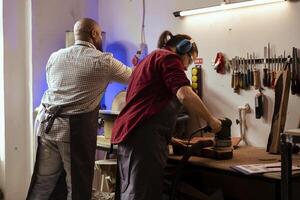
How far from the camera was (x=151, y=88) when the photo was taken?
198 centimetres

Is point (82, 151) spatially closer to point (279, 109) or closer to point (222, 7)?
point (279, 109)

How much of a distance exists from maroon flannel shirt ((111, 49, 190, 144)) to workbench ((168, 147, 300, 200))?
41 centimetres

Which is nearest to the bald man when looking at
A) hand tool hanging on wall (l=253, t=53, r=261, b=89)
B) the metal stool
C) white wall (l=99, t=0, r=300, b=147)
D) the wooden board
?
white wall (l=99, t=0, r=300, b=147)

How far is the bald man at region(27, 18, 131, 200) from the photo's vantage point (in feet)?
7.87

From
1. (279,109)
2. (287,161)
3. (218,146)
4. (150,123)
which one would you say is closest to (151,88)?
(150,123)

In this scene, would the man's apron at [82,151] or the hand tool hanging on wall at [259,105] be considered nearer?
the man's apron at [82,151]

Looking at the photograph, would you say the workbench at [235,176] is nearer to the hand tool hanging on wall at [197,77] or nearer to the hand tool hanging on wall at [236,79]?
the hand tool hanging on wall at [236,79]

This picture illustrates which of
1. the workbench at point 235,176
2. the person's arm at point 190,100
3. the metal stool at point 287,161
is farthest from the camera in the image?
the workbench at point 235,176

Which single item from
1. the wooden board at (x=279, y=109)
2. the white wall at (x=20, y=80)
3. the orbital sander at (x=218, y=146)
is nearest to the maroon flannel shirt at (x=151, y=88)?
the orbital sander at (x=218, y=146)

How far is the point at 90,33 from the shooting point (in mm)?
2547

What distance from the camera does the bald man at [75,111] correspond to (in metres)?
2.40

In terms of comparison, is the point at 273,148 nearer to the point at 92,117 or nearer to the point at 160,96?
the point at 160,96

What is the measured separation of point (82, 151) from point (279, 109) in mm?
1161

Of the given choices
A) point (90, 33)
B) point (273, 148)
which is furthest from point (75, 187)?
point (273, 148)
